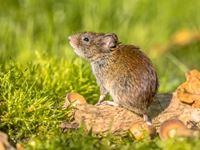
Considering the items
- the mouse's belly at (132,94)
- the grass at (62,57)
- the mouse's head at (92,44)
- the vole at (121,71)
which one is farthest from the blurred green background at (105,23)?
the mouse's belly at (132,94)

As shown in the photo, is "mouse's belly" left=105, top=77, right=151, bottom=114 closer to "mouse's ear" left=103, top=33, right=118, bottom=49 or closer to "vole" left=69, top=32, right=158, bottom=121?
"vole" left=69, top=32, right=158, bottom=121

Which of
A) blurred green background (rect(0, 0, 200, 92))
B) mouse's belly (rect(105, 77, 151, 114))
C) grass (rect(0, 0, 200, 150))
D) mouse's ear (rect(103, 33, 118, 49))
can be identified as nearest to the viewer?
grass (rect(0, 0, 200, 150))

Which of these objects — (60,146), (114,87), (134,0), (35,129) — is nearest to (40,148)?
(60,146)

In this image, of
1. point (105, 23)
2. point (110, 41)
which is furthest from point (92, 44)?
point (105, 23)

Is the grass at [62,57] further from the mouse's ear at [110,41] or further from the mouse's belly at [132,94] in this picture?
the mouse's ear at [110,41]

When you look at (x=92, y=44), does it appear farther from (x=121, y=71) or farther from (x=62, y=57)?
(x=62, y=57)

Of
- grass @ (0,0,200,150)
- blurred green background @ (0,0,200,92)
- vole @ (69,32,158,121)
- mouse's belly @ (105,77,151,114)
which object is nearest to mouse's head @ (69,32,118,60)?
vole @ (69,32,158,121)

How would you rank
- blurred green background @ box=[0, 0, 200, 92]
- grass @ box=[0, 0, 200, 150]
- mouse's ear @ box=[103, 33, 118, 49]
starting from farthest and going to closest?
blurred green background @ box=[0, 0, 200, 92]
mouse's ear @ box=[103, 33, 118, 49]
grass @ box=[0, 0, 200, 150]
